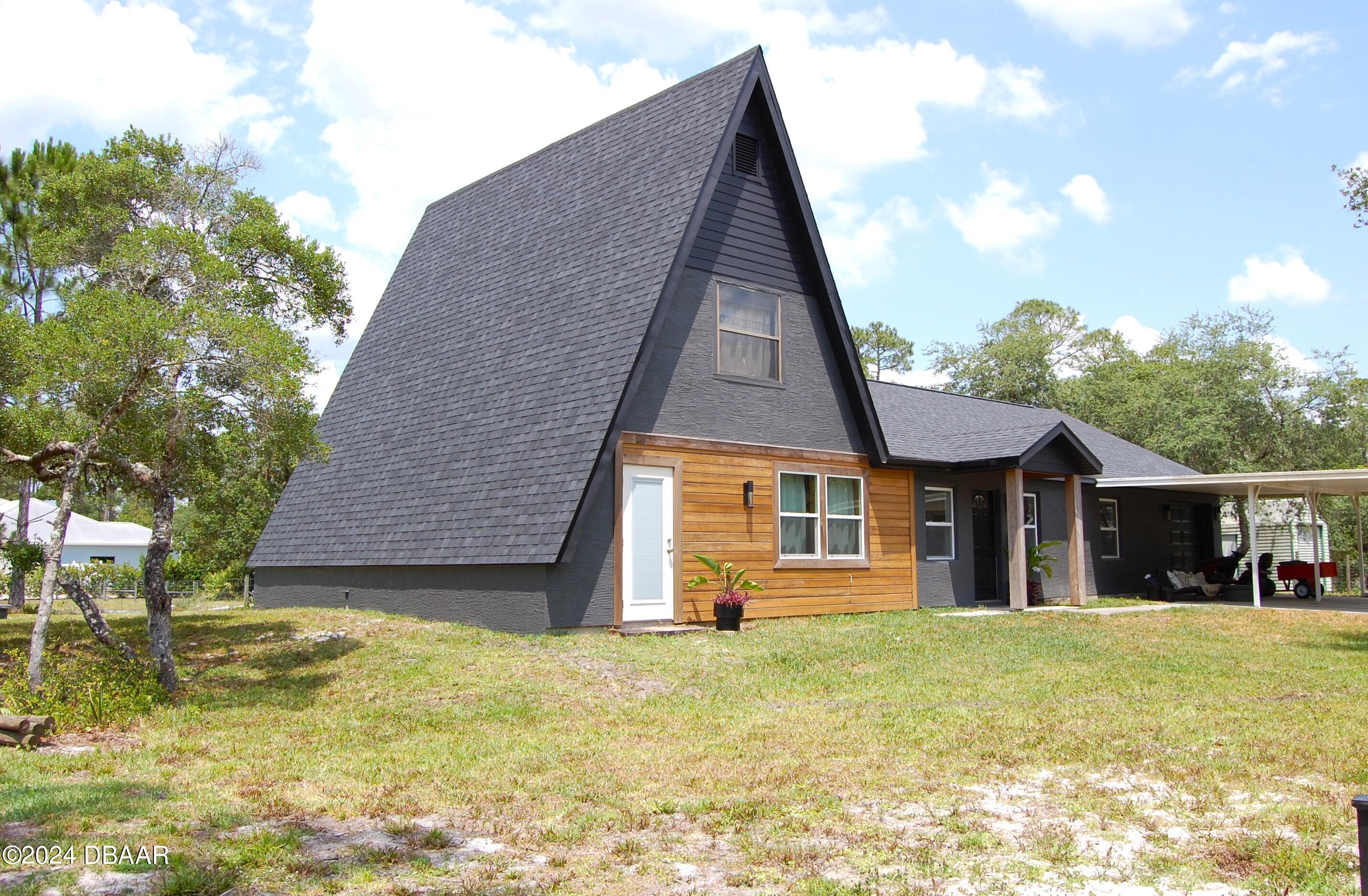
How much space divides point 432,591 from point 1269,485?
54.0 feet

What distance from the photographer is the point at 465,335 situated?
16.7 m

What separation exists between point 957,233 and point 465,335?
1887 cm

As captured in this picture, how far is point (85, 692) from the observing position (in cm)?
820

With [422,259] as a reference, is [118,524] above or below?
below

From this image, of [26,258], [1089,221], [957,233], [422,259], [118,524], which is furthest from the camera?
[118,524]

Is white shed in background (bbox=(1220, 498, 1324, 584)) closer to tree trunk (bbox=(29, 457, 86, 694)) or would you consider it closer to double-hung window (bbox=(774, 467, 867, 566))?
double-hung window (bbox=(774, 467, 867, 566))

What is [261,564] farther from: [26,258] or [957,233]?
[957,233]

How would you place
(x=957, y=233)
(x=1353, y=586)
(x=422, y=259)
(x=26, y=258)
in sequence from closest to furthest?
(x=26, y=258)
(x=422, y=259)
(x=957, y=233)
(x=1353, y=586)

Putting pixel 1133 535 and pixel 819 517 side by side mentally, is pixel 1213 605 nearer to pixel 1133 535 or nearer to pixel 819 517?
pixel 1133 535

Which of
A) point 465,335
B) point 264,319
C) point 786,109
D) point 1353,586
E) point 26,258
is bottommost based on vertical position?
point 1353,586

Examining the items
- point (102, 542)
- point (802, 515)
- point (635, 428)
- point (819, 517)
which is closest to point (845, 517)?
point (819, 517)

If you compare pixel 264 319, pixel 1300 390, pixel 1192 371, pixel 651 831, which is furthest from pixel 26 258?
pixel 1300 390

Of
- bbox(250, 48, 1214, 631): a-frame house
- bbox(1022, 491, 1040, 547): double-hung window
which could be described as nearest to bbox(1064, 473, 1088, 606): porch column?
bbox(250, 48, 1214, 631): a-frame house

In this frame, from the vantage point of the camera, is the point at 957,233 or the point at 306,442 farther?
the point at 957,233
